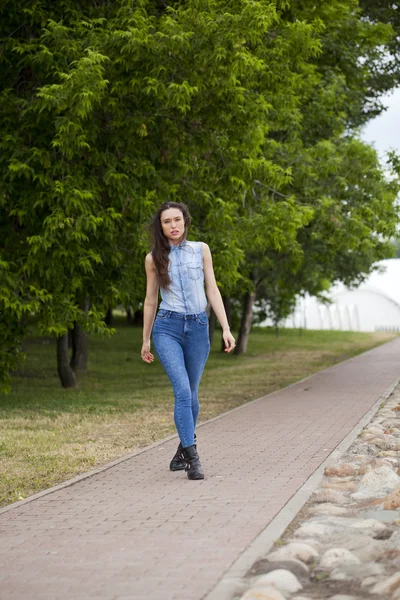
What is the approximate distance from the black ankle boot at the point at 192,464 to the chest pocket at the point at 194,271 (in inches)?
50.4

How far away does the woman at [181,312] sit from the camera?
295 inches

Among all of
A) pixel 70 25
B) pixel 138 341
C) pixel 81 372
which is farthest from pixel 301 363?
pixel 70 25

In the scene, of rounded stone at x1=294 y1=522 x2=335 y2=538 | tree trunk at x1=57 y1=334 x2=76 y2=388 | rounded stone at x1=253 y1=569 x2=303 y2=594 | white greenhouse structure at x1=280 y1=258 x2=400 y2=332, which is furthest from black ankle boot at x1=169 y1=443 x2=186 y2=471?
white greenhouse structure at x1=280 y1=258 x2=400 y2=332

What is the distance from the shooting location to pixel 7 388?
47.5 feet

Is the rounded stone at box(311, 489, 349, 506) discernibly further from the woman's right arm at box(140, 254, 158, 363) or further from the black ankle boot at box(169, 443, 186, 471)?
the woman's right arm at box(140, 254, 158, 363)

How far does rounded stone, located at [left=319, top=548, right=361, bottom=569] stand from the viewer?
5.00m

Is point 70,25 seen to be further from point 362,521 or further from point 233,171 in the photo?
point 362,521

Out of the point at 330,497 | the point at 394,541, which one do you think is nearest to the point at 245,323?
the point at 330,497

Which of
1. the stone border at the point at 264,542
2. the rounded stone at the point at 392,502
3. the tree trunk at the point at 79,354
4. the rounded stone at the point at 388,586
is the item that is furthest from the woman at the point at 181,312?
the tree trunk at the point at 79,354

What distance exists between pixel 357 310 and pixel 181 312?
59074 millimetres

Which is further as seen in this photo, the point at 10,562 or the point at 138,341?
the point at 138,341

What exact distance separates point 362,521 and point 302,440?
12.4 feet

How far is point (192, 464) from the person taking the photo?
750 cm

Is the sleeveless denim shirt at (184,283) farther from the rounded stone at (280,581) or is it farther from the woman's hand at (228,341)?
the rounded stone at (280,581)
